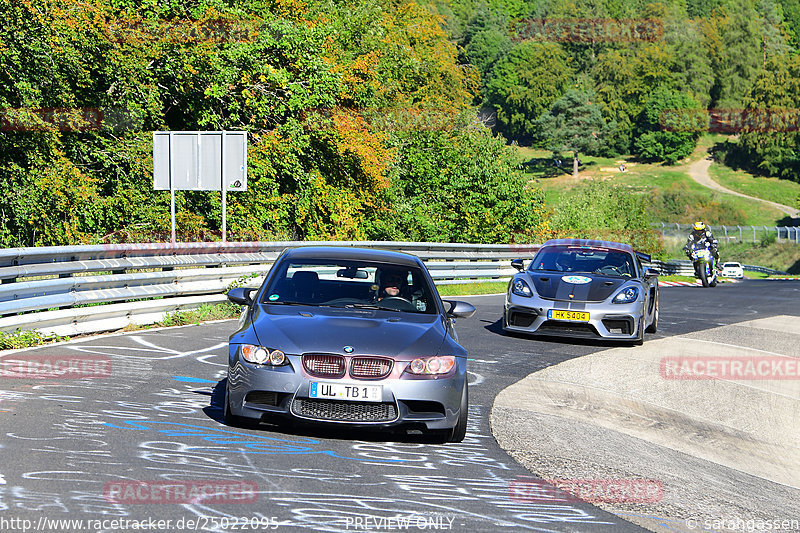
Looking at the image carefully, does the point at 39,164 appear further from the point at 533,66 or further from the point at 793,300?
the point at 533,66

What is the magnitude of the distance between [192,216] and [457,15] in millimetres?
171327

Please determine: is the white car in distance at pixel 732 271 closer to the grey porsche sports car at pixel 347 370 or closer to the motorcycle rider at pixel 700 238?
the motorcycle rider at pixel 700 238

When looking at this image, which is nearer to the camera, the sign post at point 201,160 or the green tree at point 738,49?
the sign post at point 201,160

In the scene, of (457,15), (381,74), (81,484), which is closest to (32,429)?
(81,484)

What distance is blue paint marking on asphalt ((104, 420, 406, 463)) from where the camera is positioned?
20.9 ft

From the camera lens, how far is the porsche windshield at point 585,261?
14828mm

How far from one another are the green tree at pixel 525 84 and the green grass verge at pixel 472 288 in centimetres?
13669

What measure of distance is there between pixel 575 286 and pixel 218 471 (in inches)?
354

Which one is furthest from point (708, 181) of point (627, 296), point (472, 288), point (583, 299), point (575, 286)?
point (583, 299)

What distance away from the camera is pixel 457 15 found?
19088 centimetres

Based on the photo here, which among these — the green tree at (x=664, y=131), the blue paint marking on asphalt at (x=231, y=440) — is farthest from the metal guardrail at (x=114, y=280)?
the green tree at (x=664, y=131)

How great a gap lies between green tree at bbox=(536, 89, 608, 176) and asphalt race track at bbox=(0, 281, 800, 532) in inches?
5469

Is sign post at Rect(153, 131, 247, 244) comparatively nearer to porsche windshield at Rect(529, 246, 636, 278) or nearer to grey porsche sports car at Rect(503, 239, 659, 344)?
porsche windshield at Rect(529, 246, 636, 278)

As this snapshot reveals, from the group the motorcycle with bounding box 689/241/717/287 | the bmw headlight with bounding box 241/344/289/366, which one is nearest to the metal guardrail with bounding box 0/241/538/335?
the bmw headlight with bounding box 241/344/289/366
